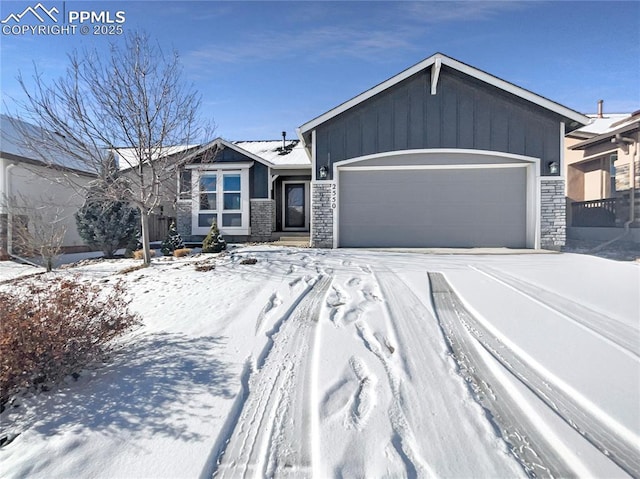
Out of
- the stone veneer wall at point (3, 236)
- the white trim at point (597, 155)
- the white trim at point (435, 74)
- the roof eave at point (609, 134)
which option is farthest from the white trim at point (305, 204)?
the white trim at point (597, 155)

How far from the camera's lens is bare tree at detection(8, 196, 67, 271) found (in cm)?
736

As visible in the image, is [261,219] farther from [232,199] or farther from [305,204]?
[305,204]

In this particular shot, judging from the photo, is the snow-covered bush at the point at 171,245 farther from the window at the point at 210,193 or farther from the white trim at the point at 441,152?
the white trim at the point at 441,152

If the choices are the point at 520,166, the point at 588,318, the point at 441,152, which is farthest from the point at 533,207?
the point at 588,318

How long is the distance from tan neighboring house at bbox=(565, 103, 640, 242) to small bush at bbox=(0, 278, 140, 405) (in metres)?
13.8


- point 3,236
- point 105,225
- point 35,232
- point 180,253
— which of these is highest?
point 105,225

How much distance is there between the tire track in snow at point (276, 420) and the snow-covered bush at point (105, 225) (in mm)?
8767

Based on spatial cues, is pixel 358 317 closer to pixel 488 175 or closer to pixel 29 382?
pixel 29 382

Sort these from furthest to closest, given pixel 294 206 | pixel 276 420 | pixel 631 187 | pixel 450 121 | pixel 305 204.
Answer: pixel 294 206 < pixel 305 204 < pixel 631 187 < pixel 450 121 < pixel 276 420

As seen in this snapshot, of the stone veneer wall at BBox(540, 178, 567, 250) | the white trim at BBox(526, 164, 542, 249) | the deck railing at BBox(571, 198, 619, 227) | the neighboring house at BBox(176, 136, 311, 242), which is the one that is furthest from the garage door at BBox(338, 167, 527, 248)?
the deck railing at BBox(571, 198, 619, 227)

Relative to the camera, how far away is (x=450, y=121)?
30.6 feet

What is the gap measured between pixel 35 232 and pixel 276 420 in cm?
916

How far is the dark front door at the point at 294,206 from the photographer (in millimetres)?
14359

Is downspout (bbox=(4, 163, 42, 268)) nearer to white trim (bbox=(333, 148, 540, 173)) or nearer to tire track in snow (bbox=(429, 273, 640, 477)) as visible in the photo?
white trim (bbox=(333, 148, 540, 173))
